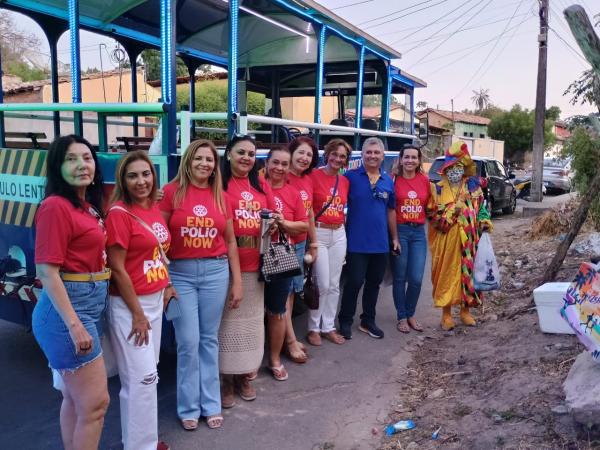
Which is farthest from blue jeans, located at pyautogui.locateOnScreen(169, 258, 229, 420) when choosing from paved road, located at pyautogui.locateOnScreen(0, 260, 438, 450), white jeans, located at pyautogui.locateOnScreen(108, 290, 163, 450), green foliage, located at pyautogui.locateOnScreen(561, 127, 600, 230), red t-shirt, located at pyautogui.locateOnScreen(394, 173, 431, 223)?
green foliage, located at pyautogui.locateOnScreen(561, 127, 600, 230)

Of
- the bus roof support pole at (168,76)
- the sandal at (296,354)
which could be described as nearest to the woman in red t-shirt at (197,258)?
the bus roof support pole at (168,76)

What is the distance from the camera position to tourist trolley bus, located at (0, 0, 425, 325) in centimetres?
338

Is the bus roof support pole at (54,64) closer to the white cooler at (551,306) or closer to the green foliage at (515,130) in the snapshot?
the white cooler at (551,306)

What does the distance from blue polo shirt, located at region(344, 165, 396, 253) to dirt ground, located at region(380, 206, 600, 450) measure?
3.38 ft

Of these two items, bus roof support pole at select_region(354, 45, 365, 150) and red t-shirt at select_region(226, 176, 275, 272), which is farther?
bus roof support pole at select_region(354, 45, 365, 150)

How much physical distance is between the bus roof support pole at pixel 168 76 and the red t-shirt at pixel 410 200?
221cm

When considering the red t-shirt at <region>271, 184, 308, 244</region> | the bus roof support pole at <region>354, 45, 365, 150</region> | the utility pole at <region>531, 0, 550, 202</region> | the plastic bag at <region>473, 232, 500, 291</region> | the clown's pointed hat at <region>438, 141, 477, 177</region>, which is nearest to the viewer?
the red t-shirt at <region>271, 184, 308, 244</region>

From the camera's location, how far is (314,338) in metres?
4.62

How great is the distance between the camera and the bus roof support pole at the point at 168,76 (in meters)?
3.25

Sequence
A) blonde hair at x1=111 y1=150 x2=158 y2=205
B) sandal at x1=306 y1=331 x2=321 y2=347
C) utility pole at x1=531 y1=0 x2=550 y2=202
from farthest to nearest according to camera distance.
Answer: utility pole at x1=531 y1=0 x2=550 y2=202
sandal at x1=306 y1=331 x2=321 y2=347
blonde hair at x1=111 y1=150 x2=158 y2=205

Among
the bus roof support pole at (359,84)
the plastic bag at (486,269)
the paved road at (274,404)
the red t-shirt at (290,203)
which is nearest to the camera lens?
the paved road at (274,404)

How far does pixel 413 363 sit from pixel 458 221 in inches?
53.6

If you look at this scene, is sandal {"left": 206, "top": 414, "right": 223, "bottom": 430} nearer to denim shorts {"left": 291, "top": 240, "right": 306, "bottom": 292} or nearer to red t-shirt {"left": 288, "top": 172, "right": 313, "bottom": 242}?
denim shorts {"left": 291, "top": 240, "right": 306, "bottom": 292}

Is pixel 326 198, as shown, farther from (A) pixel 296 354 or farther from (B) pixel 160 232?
(B) pixel 160 232
